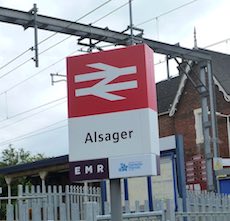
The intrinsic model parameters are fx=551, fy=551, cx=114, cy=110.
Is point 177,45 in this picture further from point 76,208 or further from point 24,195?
point 76,208

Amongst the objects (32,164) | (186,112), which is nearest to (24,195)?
(32,164)

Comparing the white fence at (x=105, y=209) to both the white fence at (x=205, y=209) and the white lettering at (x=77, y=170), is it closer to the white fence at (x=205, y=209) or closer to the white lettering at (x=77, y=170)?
the white fence at (x=205, y=209)

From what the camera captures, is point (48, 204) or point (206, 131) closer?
point (48, 204)

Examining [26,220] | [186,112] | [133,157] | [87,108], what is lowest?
[26,220]

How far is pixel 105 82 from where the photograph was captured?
450 centimetres

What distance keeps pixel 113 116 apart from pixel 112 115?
0.01m

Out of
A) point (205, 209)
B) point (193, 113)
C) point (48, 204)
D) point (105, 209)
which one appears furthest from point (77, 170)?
point (193, 113)

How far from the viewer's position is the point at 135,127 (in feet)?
14.3

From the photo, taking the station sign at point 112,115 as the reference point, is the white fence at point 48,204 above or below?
below

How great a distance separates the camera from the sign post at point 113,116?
433 centimetres

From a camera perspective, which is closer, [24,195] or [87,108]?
[87,108]

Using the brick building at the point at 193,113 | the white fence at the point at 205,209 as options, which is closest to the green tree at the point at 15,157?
the brick building at the point at 193,113

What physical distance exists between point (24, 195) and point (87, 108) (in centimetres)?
733

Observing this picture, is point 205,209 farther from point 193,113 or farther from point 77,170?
point 193,113
